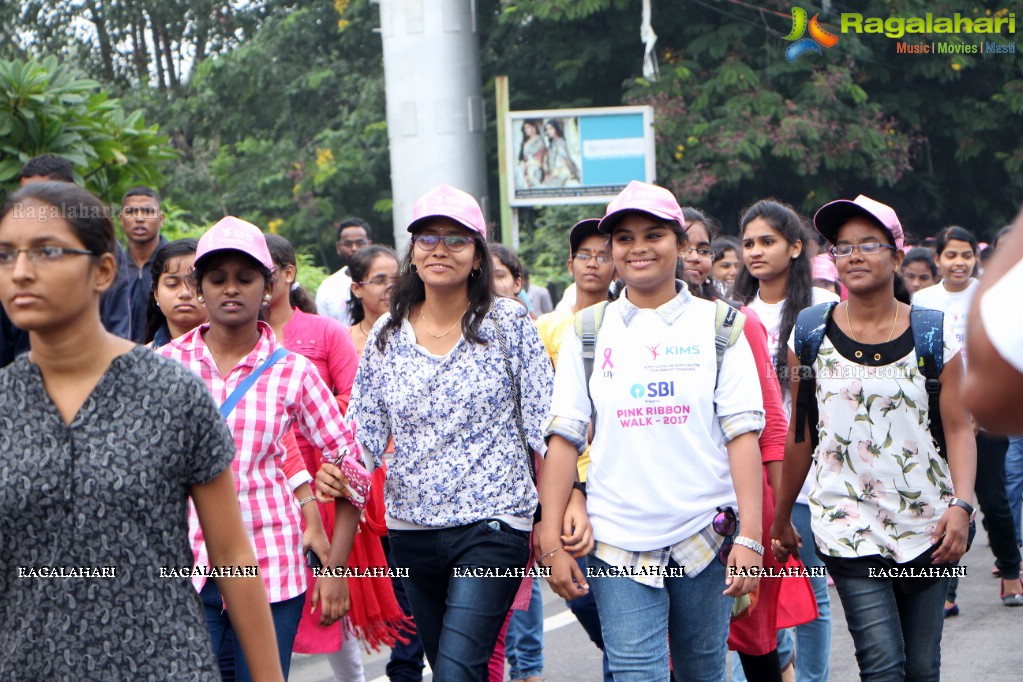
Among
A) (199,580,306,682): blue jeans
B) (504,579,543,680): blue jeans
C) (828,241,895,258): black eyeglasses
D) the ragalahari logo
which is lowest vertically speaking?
(504,579,543,680): blue jeans

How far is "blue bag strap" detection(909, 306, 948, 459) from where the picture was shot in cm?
450

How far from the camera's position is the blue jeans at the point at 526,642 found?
6406 mm

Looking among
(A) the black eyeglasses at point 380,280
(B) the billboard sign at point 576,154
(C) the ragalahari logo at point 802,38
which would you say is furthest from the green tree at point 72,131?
(C) the ragalahari logo at point 802,38

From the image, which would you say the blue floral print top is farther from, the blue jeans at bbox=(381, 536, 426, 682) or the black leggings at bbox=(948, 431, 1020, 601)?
the black leggings at bbox=(948, 431, 1020, 601)

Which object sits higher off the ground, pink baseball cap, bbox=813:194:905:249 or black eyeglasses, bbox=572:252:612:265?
pink baseball cap, bbox=813:194:905:249

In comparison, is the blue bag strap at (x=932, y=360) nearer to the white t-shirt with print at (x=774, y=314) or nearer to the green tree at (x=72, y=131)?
the white t-shirt with print at (x=774, y=314)

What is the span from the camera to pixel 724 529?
4.23 meters

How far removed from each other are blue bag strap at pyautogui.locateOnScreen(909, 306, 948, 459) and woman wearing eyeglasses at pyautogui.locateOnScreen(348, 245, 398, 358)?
3.25 m

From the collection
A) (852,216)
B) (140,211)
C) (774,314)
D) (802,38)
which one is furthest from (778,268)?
(802,38)

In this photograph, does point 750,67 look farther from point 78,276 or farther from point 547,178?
point 78,276

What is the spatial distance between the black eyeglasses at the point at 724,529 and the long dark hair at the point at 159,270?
2508 mm

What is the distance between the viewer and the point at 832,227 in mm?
4906

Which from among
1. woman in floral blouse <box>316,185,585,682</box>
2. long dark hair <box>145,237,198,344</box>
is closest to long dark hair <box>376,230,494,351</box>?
woman in floral blouse <box>316,185,585,682</box>

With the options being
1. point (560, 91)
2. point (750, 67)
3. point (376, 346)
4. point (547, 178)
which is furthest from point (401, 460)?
point (560, 91)
